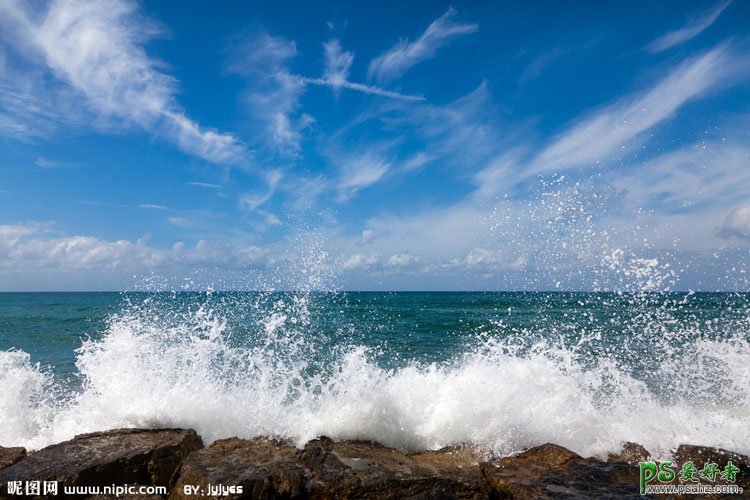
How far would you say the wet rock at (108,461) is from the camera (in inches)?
165

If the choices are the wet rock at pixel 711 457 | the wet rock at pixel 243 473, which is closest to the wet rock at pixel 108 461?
the wet rock at pixel 243 473

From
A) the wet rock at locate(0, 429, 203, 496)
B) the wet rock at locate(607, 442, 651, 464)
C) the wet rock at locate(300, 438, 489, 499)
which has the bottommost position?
the wet rock at locate(607, 442, 651, 464)

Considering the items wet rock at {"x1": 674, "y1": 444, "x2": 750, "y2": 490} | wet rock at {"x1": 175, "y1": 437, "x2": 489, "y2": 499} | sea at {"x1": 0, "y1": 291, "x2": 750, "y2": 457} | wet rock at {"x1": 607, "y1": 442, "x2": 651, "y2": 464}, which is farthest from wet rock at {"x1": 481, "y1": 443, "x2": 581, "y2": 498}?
wet rock at {"x1": 674, "y1": 444, "x2": 750, "y2": 490}

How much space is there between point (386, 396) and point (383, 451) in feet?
4.28

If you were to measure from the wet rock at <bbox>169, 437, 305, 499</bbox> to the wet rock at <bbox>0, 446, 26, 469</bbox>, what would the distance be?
1945 mm

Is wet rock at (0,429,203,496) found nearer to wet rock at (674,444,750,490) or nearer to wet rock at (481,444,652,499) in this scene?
wet rock at (481,444,652,499)

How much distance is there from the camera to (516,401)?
20.8 feet

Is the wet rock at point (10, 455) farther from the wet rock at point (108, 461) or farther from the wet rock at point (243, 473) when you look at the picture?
the wet rock at point (243, 473)

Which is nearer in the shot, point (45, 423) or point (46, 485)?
point (46, 485)

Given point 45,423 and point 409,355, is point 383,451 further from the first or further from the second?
point 409,355

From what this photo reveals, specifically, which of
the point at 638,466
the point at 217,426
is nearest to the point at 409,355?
the point at 217,426

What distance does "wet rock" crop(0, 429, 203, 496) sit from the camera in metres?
4.18

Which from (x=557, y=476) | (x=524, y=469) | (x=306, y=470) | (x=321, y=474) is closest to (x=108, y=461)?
(x=306, y=470)

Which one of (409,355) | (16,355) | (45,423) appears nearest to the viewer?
(45,423)
